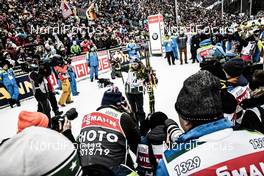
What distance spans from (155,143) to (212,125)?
1.33 m

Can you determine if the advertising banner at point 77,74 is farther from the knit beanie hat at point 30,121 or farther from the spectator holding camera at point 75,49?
the knit beanie hat at point 30,121

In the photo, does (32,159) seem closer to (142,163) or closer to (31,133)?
(31,133)

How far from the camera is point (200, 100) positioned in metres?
1.57

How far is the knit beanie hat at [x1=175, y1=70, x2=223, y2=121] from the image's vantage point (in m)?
1.57

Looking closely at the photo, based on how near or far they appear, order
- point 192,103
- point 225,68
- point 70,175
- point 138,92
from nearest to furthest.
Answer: point 70,175 < point 192,103 < point 225,68 < point 138,92

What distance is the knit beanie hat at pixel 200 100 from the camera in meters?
1.57

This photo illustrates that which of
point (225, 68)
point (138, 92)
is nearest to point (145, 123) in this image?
point (225, 68)

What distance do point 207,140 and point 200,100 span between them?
0.21 metres

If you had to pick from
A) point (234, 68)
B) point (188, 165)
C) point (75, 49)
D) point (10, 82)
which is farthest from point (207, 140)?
point (75, 49)

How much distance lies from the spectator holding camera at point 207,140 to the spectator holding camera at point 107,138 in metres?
1.32

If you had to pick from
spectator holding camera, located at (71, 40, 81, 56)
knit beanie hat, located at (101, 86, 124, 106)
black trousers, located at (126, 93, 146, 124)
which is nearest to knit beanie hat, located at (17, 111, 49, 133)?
knit beanie hat, located at (101, 86, 124, 106)

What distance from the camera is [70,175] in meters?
1.14

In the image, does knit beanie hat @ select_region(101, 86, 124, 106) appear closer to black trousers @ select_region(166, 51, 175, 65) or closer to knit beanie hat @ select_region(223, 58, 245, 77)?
knit beanie hat @ select_region(223, 58, 245, 77)

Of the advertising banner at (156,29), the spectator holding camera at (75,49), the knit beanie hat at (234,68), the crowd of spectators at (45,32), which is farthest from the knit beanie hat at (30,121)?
the advertising banner at (156,29)
